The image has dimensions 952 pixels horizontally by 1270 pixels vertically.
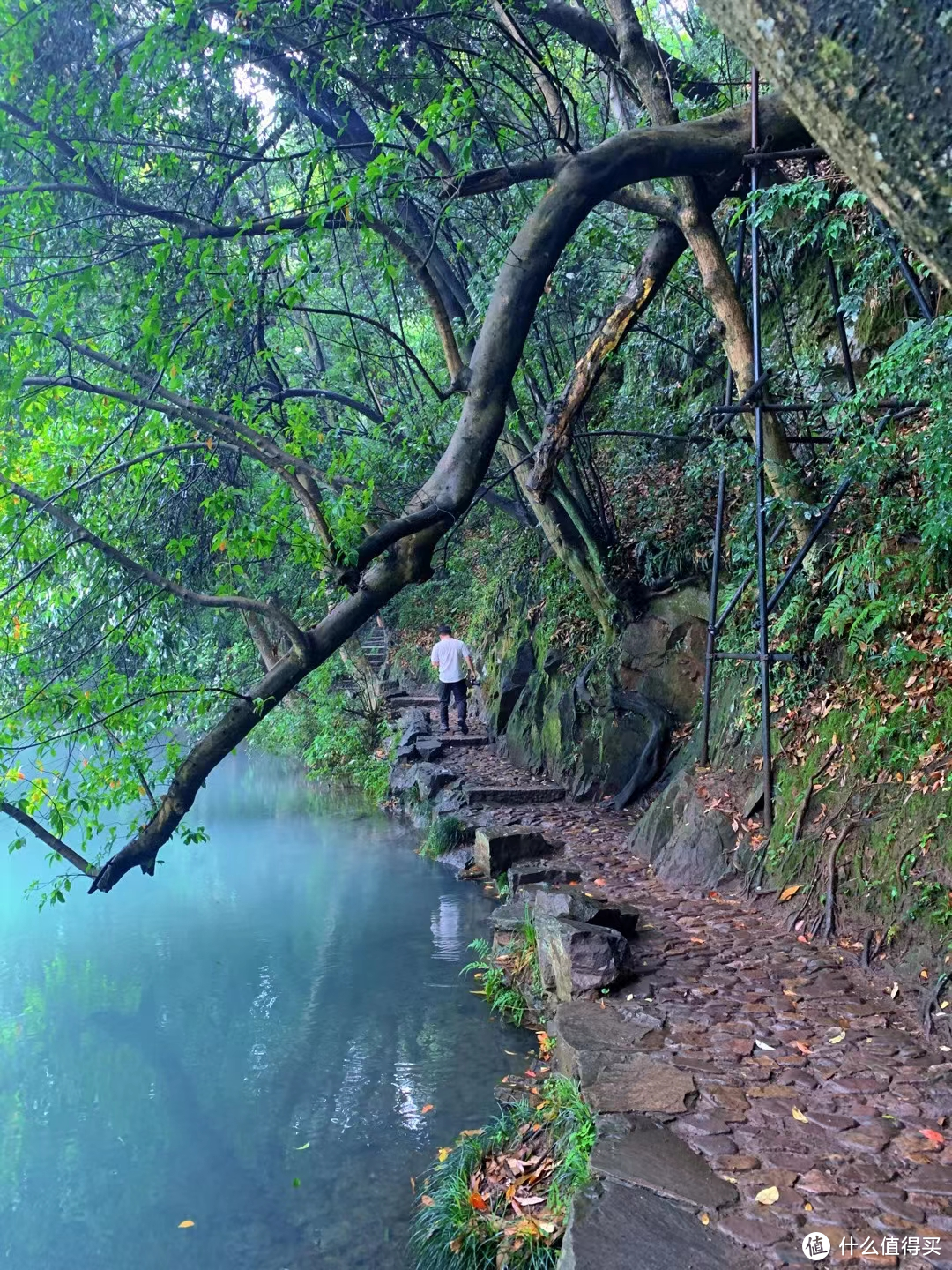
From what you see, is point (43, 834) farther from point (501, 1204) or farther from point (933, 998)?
point (933, 998)

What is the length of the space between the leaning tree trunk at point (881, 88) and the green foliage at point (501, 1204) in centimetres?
356

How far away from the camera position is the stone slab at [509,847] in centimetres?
880

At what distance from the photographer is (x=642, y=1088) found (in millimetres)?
3984

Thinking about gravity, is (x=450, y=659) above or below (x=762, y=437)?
below

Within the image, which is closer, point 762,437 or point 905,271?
point 905,271

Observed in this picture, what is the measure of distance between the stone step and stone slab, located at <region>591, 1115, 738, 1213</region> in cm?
706

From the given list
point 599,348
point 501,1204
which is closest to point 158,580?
point 501,1204

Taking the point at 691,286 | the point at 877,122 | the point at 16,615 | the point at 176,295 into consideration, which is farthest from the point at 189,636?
the point at 877,122

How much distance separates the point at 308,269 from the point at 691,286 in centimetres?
602

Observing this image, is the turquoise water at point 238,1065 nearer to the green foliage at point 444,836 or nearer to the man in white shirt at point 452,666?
the green foliage at point 444,836

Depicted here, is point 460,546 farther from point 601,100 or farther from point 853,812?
point 853,812

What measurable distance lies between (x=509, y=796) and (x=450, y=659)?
3.37 meters

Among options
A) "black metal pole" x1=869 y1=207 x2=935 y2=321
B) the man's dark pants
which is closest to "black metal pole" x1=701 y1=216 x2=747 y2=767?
"black metal pole" x1=869 y1=207 x2=935 y2=321

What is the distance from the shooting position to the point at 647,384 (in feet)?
36.4
